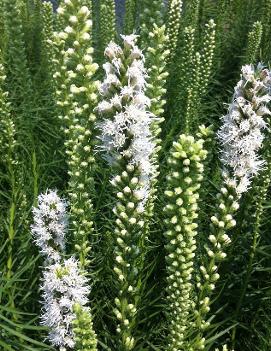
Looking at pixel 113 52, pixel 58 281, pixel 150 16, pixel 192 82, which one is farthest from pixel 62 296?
pixel 150 16

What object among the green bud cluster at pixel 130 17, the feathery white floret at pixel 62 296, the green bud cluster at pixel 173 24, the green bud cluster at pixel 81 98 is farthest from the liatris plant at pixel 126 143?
the green bud cluster at pixel 130 17

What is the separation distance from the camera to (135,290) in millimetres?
2836

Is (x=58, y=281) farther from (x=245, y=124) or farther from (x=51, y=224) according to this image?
(x=245, y=124)

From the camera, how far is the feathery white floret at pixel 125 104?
2.31m

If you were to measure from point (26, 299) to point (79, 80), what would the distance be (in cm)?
167

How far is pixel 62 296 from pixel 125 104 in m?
1.13

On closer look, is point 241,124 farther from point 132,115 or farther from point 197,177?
point 132,115

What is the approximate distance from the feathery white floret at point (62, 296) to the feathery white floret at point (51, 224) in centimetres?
20

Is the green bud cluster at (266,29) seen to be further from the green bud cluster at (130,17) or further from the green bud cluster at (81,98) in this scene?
the green bud cluster at (81,98)

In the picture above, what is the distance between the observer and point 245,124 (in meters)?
2.46

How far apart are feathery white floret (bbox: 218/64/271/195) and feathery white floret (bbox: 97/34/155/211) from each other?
455 millimetres

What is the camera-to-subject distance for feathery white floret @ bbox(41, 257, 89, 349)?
8.71ft

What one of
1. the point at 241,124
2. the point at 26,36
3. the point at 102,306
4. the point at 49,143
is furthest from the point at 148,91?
the point at 26,36

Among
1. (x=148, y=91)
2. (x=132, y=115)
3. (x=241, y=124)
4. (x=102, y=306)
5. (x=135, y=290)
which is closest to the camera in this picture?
(x=132, y=115)
